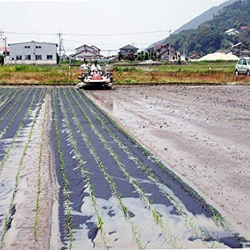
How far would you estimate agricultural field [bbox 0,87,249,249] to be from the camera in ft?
10.3

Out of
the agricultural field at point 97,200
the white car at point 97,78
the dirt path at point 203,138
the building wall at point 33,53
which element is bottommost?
the agricultural field at point 97,200

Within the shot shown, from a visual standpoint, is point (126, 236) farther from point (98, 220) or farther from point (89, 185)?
point (89, 185)

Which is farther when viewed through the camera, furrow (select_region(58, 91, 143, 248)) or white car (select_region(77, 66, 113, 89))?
white car (select_region(77, 66, 113, 89))

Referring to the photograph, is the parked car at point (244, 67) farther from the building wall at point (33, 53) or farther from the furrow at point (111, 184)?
the building wall at point (33, 53)

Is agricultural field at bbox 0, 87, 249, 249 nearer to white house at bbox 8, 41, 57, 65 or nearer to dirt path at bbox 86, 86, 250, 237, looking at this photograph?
dirt path at bbox 86, 86, 250, 237

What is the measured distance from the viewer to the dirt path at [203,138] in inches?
163

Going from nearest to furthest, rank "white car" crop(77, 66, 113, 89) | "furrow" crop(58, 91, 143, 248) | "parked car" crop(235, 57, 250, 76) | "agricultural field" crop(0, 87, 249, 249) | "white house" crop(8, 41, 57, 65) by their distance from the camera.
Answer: "agricultural field" crop(0, 87, 249, 249)
"furrow" crop(58, 91, 143, 248)
"white car" crop(77, 66, 113, 89)
"parked car" crop(235, 57, 250, 76)
"white house" crop(8, 41, 57, 65)

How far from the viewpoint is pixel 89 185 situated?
436 cm

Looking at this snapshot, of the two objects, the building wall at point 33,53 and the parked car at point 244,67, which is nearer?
the parked car at point 244,67

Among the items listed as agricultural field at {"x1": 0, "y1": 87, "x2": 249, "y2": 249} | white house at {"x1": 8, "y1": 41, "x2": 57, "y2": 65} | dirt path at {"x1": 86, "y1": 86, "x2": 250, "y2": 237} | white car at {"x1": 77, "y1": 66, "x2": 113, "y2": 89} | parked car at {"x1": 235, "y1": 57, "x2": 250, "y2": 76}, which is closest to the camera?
agricultural field at {"x1": 0, "y1": 87, "x2": 249, "y2": 249}

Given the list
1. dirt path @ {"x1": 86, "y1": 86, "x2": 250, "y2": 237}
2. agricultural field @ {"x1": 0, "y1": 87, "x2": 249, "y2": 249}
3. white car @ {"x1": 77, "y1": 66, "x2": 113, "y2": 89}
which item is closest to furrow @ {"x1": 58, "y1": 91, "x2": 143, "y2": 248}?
agricultural field @ {"x1": 0, "y1": 87, "x2": 249, "y2": 249}

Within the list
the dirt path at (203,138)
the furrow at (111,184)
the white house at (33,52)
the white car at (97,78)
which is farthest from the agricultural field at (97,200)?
the white house at (33,52)

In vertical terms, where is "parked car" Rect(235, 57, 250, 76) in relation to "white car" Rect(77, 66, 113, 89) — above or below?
above

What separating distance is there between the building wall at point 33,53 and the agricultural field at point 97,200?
48.2 meters
